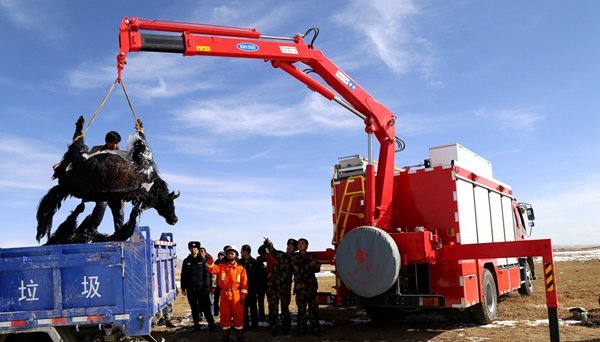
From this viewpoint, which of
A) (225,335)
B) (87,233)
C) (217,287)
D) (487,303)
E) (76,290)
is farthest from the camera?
(217,287)

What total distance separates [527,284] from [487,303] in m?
5.07

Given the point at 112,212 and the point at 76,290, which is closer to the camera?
the point at 76,290

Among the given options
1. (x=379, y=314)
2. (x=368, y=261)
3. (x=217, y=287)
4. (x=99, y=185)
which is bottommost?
(x=379, y=314)

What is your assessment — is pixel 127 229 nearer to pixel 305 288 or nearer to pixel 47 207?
pixel 47 207

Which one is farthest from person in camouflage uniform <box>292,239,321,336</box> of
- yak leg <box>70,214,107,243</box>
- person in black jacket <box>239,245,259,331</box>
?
yak leg <box>70,214,107,243</box>

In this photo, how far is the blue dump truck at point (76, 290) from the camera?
5.96 metres

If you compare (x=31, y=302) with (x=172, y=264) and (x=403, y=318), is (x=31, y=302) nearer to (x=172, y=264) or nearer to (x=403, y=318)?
(x=172, y=264)

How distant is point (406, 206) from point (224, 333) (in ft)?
13.4

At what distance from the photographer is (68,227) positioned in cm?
727

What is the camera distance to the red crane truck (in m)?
8.56

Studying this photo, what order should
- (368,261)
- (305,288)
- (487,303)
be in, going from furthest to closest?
(487,303), (305,288), (368,261)

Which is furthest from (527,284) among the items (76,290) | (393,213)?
(76,290)

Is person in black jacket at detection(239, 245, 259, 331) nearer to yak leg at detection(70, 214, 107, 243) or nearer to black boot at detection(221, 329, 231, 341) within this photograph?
black boot at detection(221, 329, 231, 341)

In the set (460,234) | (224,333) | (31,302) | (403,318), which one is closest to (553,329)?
(460,234)
